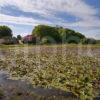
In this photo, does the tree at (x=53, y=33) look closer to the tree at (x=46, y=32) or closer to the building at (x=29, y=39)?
the tree at (x=46, y=32)

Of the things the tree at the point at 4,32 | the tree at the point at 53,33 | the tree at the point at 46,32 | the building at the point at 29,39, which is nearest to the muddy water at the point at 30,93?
the building at the point at 29,39

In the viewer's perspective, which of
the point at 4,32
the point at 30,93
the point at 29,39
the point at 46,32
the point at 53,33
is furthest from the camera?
the point at 4,32

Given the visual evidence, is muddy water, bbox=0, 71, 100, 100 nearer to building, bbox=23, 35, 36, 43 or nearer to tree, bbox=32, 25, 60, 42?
building, bbox=23, 35, 36, 43

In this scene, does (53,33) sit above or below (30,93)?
above

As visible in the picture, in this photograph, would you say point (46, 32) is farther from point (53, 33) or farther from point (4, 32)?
point (4, 32)

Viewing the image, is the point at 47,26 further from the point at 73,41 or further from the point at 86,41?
the point at 86,41

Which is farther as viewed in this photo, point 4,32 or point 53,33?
point 4,32

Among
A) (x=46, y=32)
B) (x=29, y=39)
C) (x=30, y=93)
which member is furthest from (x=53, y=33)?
(x=30, y=93)

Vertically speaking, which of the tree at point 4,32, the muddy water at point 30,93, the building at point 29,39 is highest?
the tree at point 4,32

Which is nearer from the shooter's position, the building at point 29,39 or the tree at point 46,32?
the building at point 29,39

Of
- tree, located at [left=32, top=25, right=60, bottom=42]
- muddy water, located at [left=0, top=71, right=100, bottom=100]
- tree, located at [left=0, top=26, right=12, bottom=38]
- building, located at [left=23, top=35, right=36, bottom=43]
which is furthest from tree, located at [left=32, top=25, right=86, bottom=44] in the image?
muddy water, located at [left=0, top=71, right=100, bottom=100]

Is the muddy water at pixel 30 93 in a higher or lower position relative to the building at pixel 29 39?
lower

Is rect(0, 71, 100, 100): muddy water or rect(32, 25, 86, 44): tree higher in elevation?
rect(32, 25, 86, 44): tree

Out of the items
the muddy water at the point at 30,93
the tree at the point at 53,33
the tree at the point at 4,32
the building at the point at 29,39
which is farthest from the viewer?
the tree at the point at 4,32
